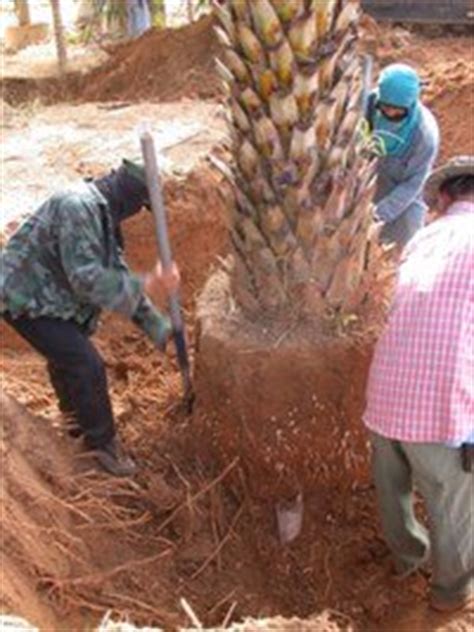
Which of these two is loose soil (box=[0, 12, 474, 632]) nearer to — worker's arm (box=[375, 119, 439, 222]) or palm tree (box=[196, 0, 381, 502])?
A: palm tree (box=[196, 0, 381, 502])

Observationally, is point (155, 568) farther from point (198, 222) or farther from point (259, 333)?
point (198, 222)

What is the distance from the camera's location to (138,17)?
1268 cm

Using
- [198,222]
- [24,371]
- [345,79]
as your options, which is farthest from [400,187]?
[24,371]

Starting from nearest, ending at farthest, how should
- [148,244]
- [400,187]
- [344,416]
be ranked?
[344,416] < [400,187] < [148,244]

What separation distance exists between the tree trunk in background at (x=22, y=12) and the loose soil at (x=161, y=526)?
9.11 m

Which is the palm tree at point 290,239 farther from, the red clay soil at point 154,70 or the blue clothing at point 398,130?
the red clay soil at point 154,70

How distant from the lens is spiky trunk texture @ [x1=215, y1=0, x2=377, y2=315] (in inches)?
161

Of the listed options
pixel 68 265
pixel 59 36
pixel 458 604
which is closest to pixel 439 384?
pixel 458 604

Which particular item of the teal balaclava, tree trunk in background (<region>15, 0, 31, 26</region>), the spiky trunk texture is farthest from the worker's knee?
tree trunk in background (<region>15, 0, 31, 26</region>)

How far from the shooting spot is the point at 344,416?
178 inches

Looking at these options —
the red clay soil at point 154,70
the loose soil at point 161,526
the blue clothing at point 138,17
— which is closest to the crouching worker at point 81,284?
the loose soil at point 161,526

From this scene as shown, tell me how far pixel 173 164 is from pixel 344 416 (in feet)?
9.29

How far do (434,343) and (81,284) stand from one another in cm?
143

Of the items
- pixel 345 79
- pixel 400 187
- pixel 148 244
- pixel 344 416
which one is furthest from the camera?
pixel 148 244
